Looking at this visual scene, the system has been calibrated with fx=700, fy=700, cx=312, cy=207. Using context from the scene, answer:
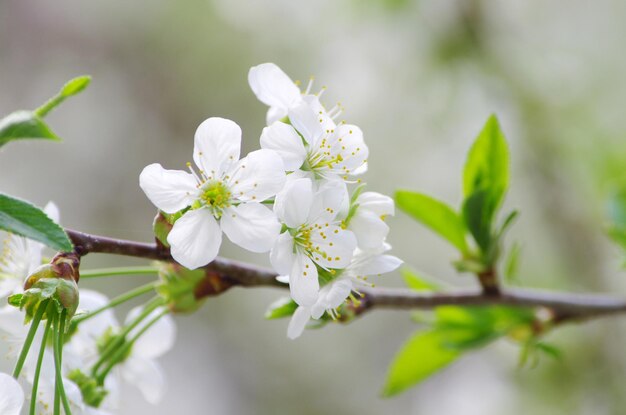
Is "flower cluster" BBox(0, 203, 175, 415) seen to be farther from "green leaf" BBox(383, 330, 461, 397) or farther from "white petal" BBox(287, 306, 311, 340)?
"green leaf" BBox(383, 330, 461, 397)

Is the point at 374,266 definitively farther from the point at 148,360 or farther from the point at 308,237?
the point at 148,360

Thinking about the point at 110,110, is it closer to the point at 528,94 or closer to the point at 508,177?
the point at 528,94

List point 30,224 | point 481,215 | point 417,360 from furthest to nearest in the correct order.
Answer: point 417,360 → point 481,215 → point 30,224

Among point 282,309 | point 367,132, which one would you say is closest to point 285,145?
point 282,309

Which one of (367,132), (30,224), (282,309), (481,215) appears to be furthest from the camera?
(367,132)

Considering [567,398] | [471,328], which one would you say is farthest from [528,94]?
[471,328]

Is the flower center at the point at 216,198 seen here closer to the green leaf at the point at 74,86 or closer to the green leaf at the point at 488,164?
the green leaf at the point at 74,86

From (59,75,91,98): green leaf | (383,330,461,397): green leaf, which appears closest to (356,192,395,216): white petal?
(59,75,91,98): green leaf

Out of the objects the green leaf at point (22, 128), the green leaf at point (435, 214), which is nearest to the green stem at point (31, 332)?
the green leaf at point (22, 128)
